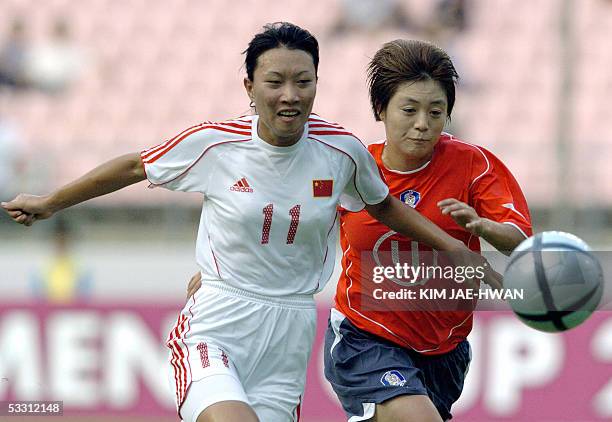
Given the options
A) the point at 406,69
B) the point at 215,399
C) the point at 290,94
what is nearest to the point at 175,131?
the point at 406,69

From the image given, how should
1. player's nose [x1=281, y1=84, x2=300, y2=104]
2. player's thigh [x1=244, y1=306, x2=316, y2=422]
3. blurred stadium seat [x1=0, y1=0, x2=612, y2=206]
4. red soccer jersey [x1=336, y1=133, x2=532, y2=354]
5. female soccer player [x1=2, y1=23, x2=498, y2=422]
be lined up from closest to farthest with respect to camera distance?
player's nose [x1=281, y1=84, x2=300, y2=104] < female soccer player [x1=2, y1=23, x2=498, y2=422] < player's thigh [x1=244, y1=306, x2=316, y2=422] < red soccer jersey [x1=336, y1=133, x2=532, y2=354] < blurred stadium seat [x1=0, y1=0, x2=612, y2=206]

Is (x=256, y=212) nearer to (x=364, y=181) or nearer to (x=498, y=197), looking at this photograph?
(x=364, y=181)

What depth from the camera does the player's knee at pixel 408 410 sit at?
4867 mm

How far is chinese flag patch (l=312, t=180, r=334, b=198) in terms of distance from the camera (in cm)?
471

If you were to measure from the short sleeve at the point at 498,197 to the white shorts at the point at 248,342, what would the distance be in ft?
3.03

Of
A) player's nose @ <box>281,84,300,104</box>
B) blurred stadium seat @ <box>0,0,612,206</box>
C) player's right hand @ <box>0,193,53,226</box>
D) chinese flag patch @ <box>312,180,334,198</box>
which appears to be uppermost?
blurred stadium seat @ <box>0,0,612,206</box>

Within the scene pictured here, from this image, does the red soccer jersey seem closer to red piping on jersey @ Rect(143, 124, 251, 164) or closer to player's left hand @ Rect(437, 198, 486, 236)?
player's left hand @ Rect(437, 198, 486, 236)

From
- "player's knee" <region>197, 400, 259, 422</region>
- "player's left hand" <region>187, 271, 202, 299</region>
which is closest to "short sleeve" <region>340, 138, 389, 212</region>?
"player's left hand" <region>187, 271, 202, 299</region>

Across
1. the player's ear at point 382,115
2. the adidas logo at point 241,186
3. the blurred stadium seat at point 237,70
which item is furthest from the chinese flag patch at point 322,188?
the blurred stadium seat at point 237,70

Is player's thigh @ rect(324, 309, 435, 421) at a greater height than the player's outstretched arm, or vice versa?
the player's outstretched arm

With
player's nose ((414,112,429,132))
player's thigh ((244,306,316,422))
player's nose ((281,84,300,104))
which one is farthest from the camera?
player's nose ((414,112,429,132))

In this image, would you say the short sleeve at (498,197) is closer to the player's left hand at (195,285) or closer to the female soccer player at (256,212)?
the female soccer player at (256,212)

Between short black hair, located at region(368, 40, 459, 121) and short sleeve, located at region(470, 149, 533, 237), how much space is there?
326 mm

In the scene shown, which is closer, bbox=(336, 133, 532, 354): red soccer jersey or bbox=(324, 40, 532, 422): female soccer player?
bbox=(324, 40, 532, 422): female soccer player
